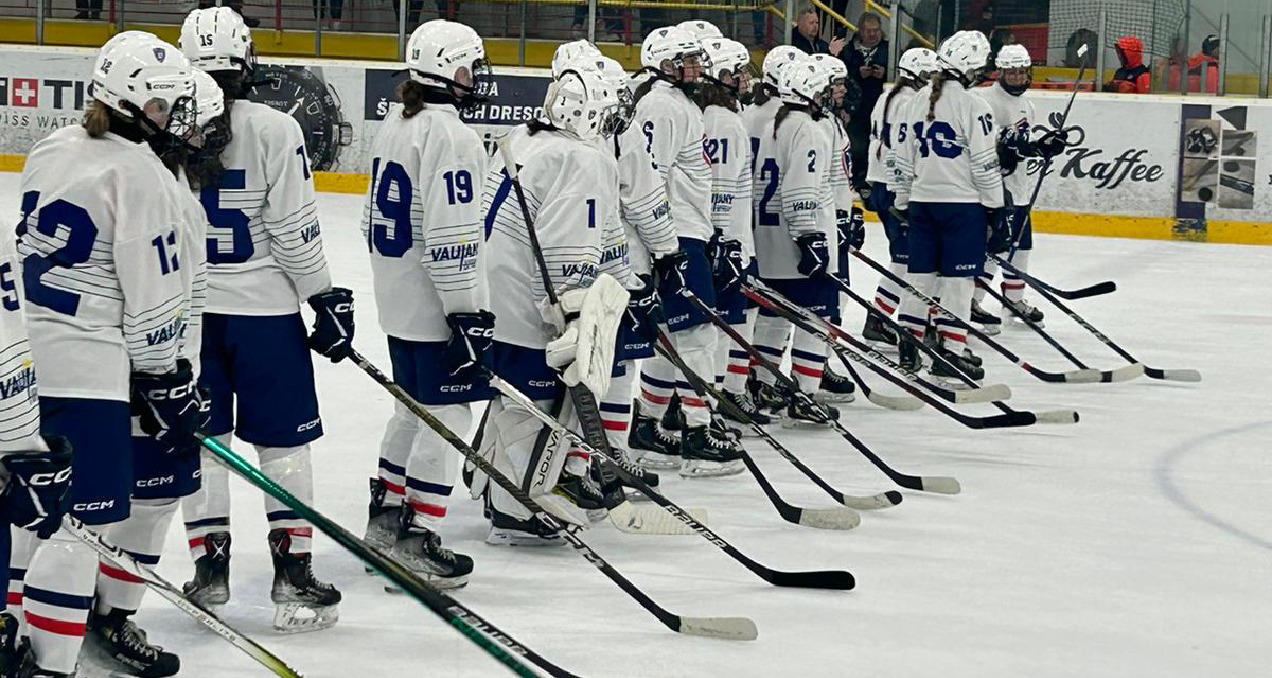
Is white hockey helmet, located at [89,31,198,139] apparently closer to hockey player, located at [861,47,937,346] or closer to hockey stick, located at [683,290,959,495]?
hockey stick, located at [683,290,959,495]

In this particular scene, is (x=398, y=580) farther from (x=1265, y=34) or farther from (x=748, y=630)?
(x=1265, y=34)

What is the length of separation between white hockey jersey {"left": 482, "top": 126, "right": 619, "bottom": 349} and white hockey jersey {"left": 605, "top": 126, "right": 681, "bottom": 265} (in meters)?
0.47

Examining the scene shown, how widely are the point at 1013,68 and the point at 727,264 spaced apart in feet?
10.6

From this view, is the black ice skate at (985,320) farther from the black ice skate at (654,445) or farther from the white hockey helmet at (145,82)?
the white hockey helmet at (145,82)

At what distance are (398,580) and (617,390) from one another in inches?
75.9

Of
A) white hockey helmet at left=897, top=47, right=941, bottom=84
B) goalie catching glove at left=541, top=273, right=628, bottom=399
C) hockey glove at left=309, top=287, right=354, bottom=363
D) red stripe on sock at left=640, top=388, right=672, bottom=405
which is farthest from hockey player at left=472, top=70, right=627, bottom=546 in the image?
white hockey helmet at left=897, top=47, right=941, bottom=84

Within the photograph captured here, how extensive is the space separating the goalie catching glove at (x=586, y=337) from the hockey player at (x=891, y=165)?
3210mm

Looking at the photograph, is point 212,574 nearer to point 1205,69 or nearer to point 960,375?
point 960,375

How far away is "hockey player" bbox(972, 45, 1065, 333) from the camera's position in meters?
7.84

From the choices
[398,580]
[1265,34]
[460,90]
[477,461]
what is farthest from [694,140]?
[1265,34]

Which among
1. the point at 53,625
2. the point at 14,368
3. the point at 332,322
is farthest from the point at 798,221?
the point at 14,368

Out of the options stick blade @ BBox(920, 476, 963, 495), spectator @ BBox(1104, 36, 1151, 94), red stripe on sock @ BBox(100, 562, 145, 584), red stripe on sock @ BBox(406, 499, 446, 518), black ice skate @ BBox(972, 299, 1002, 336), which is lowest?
stick blade @ BBox(920, 476, 963, 495)

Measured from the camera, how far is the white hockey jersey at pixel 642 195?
4.89 meters

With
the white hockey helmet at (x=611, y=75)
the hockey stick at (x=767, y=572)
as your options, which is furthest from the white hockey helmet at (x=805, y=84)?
the hockey stick at (x=767, y=572)
